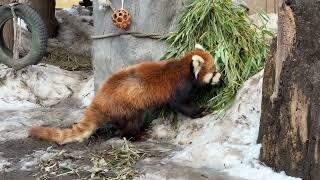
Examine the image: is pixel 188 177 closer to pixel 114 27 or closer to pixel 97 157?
pixel 97 157

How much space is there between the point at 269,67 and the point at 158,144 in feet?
4.72

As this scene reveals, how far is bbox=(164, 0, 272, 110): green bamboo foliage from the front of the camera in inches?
198

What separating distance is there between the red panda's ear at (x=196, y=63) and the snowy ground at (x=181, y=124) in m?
0.44

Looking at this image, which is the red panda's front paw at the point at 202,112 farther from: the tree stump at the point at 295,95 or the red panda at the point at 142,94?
the tree stump at the point at 295,95

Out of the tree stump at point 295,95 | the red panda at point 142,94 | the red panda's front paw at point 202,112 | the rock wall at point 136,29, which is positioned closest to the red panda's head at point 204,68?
the red panda at point 142,94

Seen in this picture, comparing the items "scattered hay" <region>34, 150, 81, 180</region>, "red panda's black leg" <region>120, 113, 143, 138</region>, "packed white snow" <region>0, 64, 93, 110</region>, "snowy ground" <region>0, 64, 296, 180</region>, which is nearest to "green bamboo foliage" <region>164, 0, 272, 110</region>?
"snowy ground" <region>0, 64, 296, 180</region>

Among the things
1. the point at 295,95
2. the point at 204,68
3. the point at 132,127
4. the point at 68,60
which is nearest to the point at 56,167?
the point at 132,127

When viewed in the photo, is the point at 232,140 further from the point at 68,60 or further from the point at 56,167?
the point at 68,60

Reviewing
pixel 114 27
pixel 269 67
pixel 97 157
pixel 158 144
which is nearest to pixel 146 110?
Answer: pixel 158 144

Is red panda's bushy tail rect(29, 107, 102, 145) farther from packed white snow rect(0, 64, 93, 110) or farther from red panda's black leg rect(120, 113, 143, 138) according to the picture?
packed white snow rect(0, 64, 93, 110)

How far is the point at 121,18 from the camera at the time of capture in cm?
530

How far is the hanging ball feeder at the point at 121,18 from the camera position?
531cm

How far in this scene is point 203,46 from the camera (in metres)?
5.25

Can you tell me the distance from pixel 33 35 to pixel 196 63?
2.67 m
